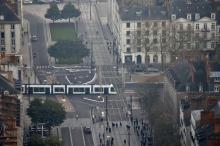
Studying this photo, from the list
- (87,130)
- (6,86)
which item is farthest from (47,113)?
(6,86)

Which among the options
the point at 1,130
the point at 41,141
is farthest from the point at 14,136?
the point at 41,141

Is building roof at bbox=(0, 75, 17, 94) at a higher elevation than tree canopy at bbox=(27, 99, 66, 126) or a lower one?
higher

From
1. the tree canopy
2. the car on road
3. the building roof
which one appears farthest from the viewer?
the car on road

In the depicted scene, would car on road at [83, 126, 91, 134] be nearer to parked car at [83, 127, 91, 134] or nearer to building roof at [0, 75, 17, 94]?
parked car at [83, 127, 91, 134]

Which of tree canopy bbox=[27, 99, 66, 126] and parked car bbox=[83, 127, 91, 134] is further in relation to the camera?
parked car bbox=[83, 127, 91, 134]

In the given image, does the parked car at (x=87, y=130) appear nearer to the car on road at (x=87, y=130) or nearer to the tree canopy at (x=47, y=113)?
the car on road at (x=87, y=130)

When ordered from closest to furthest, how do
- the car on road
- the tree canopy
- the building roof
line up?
the building roof < the tree canopy < the car on road

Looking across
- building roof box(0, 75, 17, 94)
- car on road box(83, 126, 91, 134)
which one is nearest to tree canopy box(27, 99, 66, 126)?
car on road box(83, 126, 91, 134)

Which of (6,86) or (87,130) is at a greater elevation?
(6,86)

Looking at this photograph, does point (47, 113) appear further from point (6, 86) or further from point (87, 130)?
point (6, 86)
